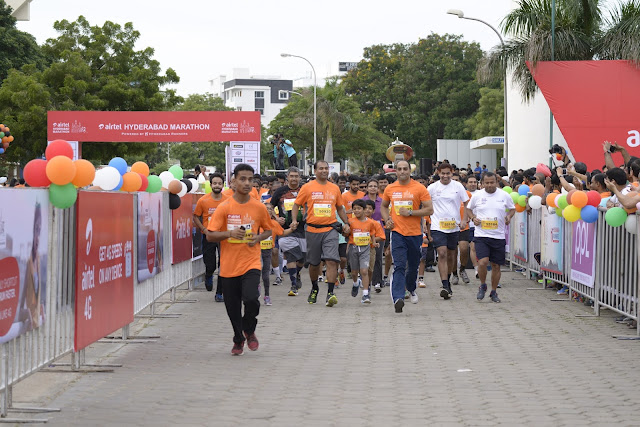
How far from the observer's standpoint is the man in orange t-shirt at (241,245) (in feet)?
32.0

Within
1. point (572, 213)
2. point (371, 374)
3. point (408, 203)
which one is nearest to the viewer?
point (371, 374)

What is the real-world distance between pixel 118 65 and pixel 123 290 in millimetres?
42827

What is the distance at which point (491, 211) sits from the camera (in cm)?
1514

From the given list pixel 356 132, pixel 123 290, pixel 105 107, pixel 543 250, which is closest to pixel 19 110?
pixel 105 107

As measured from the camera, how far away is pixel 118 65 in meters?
51.2

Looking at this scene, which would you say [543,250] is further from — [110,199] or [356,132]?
[356,132]

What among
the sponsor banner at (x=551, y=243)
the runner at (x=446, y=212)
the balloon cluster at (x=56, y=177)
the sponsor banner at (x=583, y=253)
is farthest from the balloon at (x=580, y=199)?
the balloon cluster at (x=56, y=177)

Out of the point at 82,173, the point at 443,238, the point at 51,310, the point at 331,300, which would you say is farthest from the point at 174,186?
the point at 51,310

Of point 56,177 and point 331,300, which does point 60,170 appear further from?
point 331,300

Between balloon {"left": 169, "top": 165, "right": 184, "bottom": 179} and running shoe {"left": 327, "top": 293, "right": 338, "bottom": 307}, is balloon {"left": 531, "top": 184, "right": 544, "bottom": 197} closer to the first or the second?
running shoe {"left": 327, "top": 293, "right": 338, "bottom": 307}

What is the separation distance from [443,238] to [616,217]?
4.45 metres

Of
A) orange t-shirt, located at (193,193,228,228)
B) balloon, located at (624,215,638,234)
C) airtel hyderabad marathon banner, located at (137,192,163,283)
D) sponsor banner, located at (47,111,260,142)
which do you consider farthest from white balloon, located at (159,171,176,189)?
sponsor banner, located at (47,111,260,142)

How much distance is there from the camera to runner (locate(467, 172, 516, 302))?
14.9 m

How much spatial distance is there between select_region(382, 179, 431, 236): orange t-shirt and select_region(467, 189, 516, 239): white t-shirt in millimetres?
1797
